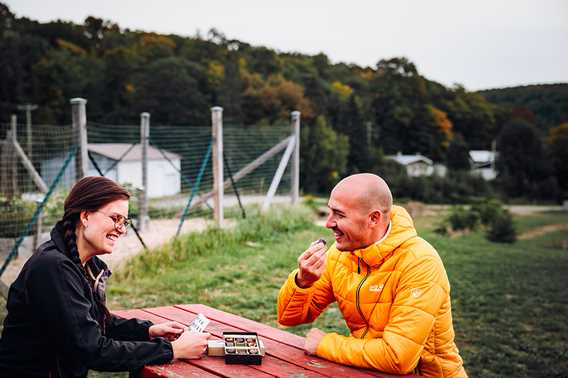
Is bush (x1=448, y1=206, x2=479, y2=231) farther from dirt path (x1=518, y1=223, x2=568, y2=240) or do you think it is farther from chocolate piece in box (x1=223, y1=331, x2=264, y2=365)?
chocolate piece in box (x1=223, y1=331, x2=264, y2=365)

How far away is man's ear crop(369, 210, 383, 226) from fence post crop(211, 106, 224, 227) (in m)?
7.16

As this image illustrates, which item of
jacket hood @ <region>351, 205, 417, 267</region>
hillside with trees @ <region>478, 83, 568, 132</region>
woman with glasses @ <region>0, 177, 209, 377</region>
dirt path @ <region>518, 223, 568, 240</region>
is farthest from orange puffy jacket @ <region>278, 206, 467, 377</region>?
hillside with trees @ <region>478, 83, 568, 132</region>

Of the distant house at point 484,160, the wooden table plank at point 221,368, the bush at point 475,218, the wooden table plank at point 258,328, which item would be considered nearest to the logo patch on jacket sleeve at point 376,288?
the wooden table plank at point 258,328

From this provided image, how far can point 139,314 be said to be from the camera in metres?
2.95

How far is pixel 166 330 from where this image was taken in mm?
2611

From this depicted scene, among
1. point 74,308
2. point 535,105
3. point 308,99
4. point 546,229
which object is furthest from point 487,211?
point 535,105

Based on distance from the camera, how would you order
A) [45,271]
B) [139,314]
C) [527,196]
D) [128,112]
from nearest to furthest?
[45,271], [139,314], [128,112], [527,196]

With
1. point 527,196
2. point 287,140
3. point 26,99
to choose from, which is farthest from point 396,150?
point 287,140

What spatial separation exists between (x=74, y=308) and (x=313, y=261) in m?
1.01

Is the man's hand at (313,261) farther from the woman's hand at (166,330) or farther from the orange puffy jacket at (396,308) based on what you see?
the woman's hand at (166,330)

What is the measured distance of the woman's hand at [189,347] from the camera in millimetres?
2316

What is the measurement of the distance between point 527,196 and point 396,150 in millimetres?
16831

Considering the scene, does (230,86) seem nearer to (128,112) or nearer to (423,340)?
(128,112)

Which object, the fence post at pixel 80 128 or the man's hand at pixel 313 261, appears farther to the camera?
the fence post at pixel 80 128
